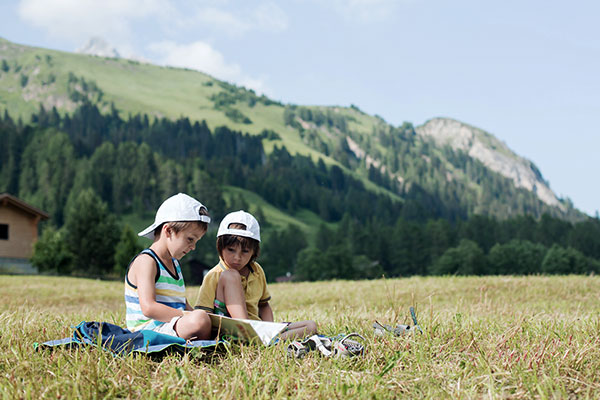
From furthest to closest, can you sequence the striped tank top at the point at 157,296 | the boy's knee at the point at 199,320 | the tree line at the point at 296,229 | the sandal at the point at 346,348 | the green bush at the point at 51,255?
the tree line at the point at 296,229, the green bush at the point at 51,255, the striped tank top at the point at 157,296, the boy's knee at the point at 199,320, the sandal at the point at 346,348

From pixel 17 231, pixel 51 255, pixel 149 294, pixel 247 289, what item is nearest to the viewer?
pixel 149 294

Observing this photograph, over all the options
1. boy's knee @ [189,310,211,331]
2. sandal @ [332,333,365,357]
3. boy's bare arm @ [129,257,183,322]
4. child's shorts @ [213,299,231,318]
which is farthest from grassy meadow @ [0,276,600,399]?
child's shorts @ [213,299,231,318]

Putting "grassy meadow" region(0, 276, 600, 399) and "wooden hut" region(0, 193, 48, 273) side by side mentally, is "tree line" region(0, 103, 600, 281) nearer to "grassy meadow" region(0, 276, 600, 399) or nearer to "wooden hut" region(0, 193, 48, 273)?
"wooden hut" region(0, 193, 48, 273)

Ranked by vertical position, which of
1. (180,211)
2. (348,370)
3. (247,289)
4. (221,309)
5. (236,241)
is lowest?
(348,370)

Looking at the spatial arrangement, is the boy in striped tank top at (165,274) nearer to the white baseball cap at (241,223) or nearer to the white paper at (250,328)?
the white paper at (250,328)

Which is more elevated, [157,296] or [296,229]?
[296,229]

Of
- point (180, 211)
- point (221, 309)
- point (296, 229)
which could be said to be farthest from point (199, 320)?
point (296, 229)

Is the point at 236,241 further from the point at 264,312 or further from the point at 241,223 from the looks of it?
the point at 264,312

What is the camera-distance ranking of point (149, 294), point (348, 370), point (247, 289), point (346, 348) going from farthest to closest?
point (247, 289) < point (149, 294) < point (346, 348) < point (348, 370)

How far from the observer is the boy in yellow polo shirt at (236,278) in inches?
212

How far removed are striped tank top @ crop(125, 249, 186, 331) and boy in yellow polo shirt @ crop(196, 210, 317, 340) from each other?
377mm

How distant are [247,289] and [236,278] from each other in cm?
46

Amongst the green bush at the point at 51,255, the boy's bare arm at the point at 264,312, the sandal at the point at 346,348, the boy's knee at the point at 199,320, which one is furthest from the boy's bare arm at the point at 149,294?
the green bush at the point at 51,255

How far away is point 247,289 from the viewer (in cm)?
584
